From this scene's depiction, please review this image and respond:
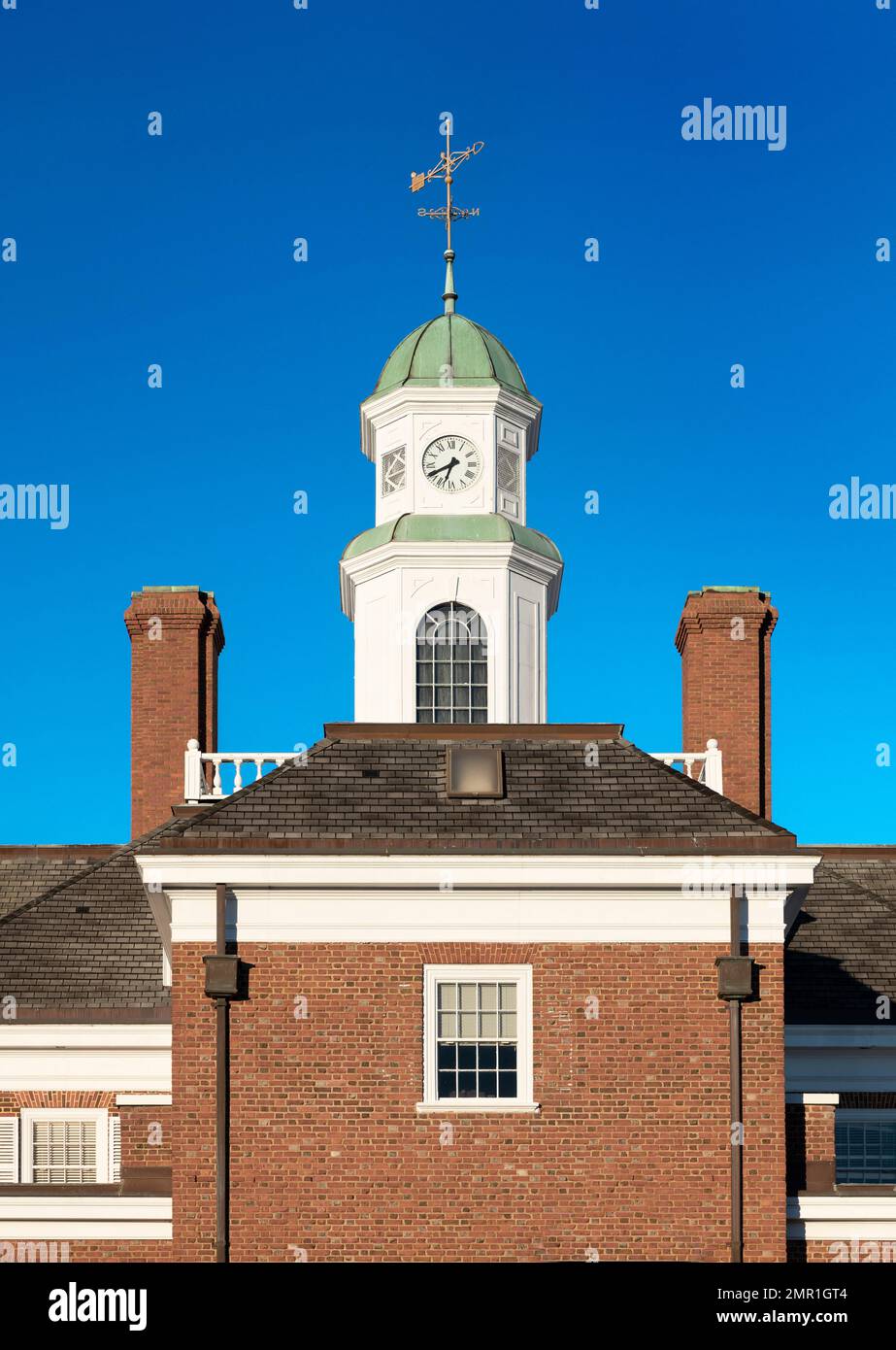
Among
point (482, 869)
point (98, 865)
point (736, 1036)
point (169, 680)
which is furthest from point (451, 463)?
point (736, 1036)

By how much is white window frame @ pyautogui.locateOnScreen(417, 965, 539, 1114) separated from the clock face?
11.6 metres

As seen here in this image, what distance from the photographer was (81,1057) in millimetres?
25328

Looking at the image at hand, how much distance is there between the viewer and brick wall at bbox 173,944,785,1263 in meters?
19.7

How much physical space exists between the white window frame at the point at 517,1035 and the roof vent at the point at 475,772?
7.21 feet

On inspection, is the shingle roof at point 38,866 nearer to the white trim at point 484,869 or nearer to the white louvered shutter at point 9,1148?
the white louvered shutter at point 9,1148

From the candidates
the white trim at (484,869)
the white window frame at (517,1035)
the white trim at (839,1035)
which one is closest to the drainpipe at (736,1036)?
the white trim at (484,869)

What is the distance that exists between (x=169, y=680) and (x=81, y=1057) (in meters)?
10.7

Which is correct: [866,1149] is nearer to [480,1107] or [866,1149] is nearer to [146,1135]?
[480,1107]

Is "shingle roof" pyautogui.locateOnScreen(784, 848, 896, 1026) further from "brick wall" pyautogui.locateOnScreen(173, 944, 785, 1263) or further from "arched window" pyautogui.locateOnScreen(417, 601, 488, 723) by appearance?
"arched window" pyautogui.locateOnScreen(417, 601, 488, 723)

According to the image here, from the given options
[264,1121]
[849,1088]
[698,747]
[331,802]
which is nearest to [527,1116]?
[264,1121]

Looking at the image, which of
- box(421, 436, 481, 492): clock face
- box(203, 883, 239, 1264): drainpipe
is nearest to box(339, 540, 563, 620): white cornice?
box(421, 436, 481, 492): clock face

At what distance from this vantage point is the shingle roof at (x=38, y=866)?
31.1 metres
